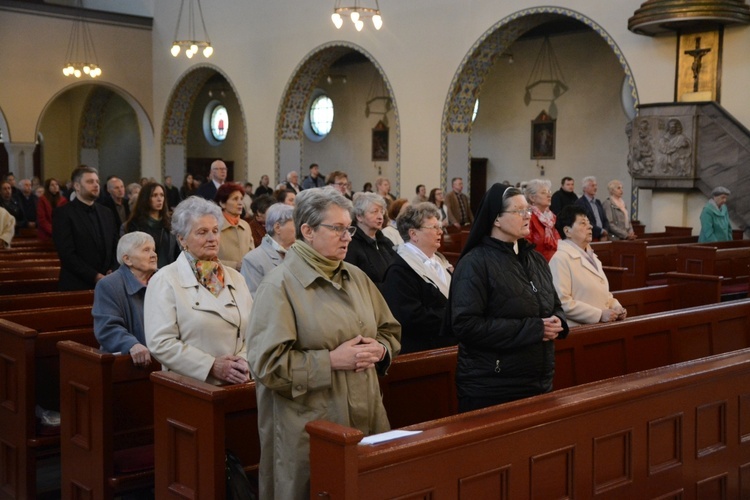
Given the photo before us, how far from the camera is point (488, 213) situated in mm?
3268

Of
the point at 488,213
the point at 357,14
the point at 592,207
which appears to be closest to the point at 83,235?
the point at 488,213

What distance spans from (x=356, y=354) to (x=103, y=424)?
1534mm

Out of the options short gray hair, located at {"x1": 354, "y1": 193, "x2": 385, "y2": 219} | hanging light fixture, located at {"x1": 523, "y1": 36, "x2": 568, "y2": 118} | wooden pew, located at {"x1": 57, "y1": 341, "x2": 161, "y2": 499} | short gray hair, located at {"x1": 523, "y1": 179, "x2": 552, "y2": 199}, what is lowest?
wooden pew, located at {"x1": 57, "y1": 341, "x2": 161, "y2": 499}

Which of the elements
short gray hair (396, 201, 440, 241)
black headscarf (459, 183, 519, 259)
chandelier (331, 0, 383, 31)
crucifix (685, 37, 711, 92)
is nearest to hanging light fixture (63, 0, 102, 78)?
chandelier (331, 0, 383, 31)

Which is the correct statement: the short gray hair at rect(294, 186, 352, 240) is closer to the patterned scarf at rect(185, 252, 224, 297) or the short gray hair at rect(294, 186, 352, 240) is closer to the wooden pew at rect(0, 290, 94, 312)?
the patterned scarf at rect(185, 252, 224, 297)

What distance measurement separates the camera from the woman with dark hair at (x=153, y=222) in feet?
17.9

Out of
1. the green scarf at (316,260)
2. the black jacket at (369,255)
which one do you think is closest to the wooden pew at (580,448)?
the green scarf at (316,260)

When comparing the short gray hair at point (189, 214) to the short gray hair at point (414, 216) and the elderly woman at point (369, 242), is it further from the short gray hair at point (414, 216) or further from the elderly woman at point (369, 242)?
the elderly woman at point (369, 242)

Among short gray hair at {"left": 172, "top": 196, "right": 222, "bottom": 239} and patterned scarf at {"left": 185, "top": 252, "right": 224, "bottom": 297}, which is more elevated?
short gray hair at {"left": 172, "top": 196, "right": 222, "bottom": 239}

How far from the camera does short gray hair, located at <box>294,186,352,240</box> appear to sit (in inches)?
110

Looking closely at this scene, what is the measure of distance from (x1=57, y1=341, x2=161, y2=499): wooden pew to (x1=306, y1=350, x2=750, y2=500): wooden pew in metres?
1.54

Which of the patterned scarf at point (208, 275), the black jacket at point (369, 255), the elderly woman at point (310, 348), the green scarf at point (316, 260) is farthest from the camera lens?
the black jacket at point (369, 255)

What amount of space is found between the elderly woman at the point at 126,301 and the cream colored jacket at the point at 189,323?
0.46m

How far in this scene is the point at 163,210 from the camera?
18.5 ft
